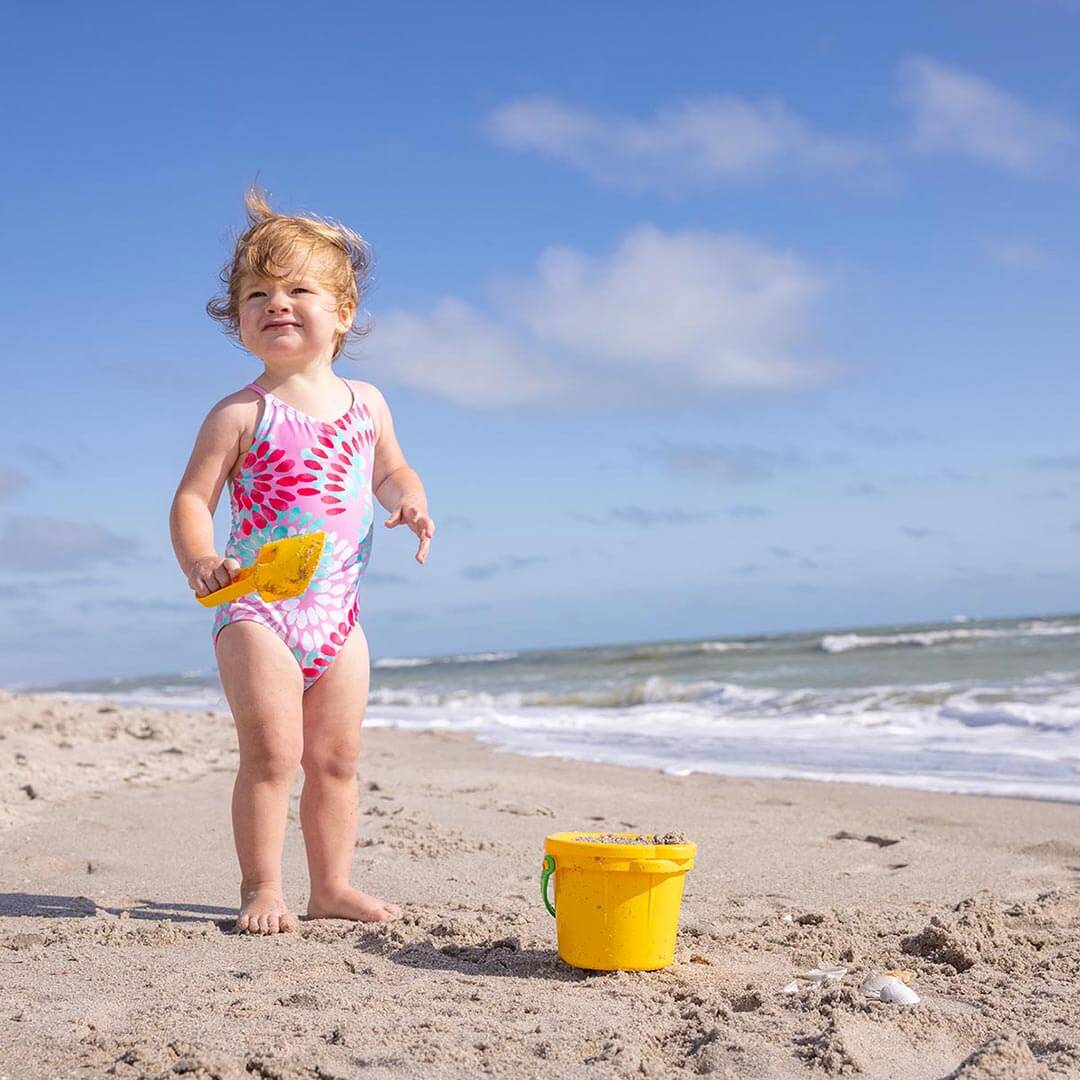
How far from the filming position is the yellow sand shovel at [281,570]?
2828 mm

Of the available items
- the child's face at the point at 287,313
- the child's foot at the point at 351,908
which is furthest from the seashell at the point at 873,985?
the child's face at the point at 287,313

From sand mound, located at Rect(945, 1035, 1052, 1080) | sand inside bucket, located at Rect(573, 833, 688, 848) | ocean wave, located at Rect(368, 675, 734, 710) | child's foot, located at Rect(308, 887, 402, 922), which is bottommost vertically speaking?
ocean wave, located at Rect(368, 675, 734, 710)

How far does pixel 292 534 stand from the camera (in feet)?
10.6

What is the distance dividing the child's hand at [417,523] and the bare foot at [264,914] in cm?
96

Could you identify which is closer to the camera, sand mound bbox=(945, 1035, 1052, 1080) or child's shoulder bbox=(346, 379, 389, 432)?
sand mound bbox=(945, 1035, 1052, 1080)

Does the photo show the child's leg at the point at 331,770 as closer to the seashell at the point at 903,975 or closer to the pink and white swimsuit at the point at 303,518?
the pink and white swimsuit at the point at 303,518

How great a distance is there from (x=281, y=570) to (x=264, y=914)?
898 mm

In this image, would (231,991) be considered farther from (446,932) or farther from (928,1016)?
(928,1016)

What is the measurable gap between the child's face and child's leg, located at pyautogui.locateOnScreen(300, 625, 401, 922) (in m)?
0.82

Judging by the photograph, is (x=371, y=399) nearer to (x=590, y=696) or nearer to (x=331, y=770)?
Result: (x=331, y=770)

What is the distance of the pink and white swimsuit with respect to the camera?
319 cm

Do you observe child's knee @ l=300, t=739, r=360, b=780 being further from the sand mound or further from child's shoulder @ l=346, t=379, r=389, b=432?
the sand mound

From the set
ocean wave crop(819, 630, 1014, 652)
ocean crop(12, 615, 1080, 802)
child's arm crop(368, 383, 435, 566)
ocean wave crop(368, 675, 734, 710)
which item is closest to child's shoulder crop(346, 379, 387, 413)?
child's arm crop(368, 383, 435, 566)

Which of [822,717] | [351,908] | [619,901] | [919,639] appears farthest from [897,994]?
[919,639]
